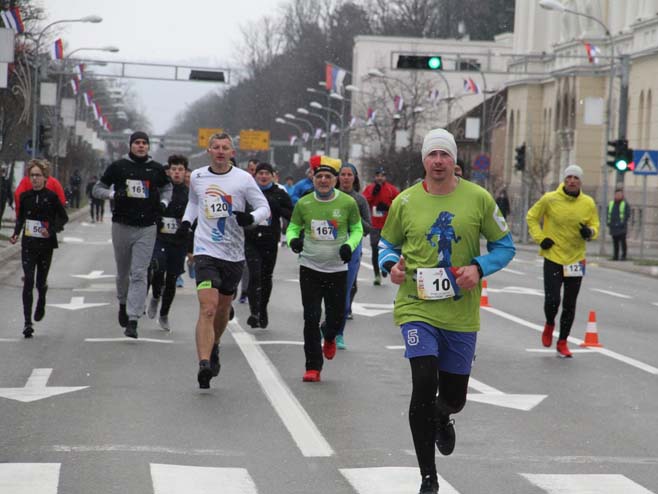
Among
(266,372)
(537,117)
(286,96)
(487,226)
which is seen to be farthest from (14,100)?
(286,96)

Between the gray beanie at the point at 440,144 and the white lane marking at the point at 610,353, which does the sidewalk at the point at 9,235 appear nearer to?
the white lane marking at the point at 610,353

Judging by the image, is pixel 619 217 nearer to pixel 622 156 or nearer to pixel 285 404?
pixel 622 156

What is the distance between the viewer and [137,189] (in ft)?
47.3

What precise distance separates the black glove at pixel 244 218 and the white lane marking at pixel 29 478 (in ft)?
11.7

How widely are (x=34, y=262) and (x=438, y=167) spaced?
326 inches

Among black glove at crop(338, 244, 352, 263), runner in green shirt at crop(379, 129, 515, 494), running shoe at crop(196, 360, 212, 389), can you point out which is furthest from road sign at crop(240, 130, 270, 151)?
runner in green shirt at crop(379, 129, 515, 494)

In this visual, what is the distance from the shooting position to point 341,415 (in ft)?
33.2

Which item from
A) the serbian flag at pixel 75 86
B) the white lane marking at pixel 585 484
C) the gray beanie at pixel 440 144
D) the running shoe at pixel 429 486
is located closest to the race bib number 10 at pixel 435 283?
the gray beanie at pixel 440 144

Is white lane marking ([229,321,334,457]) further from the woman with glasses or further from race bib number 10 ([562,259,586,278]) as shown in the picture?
race bib number 10 ([562,259,586,278])

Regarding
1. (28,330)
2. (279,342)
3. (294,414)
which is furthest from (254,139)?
(294,414)

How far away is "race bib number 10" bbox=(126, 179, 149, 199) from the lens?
14.4m

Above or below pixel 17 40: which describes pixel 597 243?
below

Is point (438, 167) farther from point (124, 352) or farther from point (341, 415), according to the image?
point (124, 352)

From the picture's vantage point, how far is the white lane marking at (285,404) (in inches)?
351
